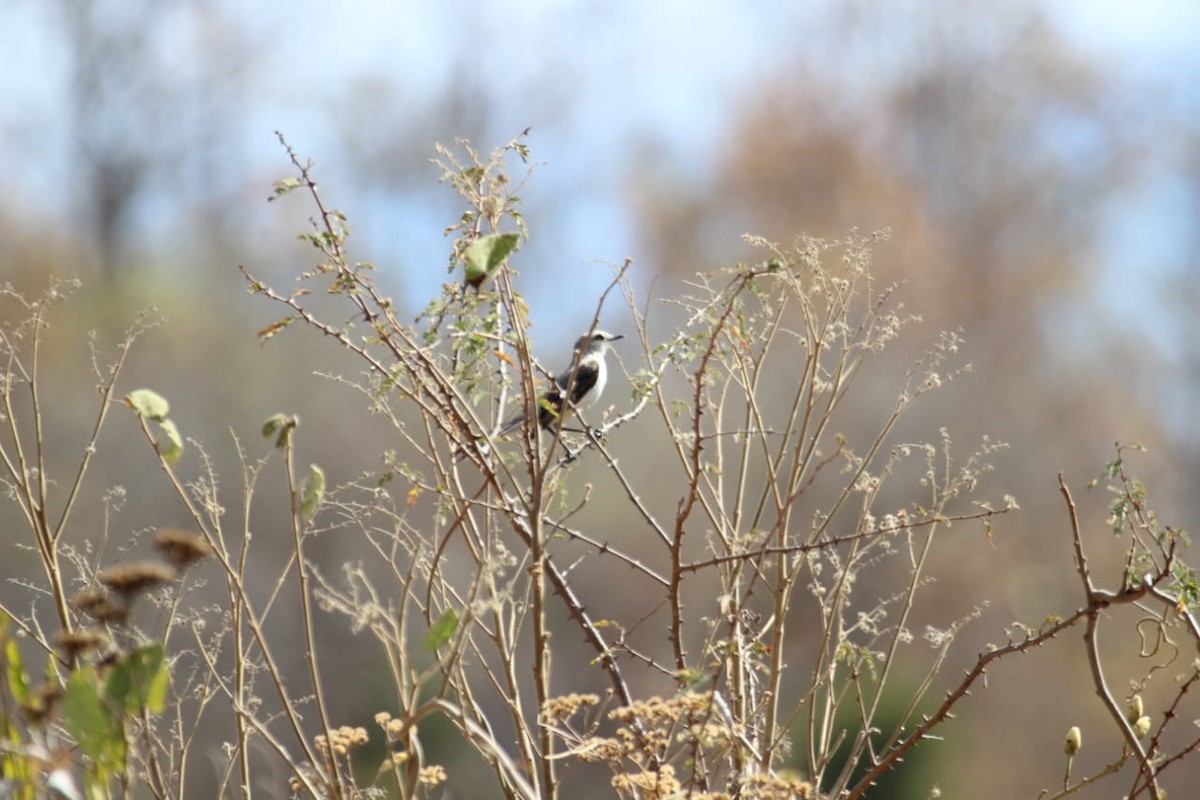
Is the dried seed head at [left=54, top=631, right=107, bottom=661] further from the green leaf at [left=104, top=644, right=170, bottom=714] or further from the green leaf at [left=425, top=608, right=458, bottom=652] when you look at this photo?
the green leaf at [left=425, top=608, right=458, bottom=652]

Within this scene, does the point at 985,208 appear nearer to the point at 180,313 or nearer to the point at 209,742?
the point at 180,313

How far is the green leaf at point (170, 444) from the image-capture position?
5.48 ft

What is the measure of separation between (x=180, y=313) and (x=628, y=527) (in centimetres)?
496

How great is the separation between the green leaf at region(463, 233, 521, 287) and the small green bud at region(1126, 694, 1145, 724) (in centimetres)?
114

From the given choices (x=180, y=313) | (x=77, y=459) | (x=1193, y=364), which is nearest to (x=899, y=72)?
(x=1193, y=364)

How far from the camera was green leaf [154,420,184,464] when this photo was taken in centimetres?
167

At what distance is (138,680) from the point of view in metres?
1.26

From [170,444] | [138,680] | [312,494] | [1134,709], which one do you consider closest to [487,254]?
[312,494]

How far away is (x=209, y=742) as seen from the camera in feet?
33.2

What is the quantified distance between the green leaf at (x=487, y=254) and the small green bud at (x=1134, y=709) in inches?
44.8

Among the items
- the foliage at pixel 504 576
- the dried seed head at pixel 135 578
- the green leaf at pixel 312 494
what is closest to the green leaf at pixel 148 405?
the foliage at pixel 504 576

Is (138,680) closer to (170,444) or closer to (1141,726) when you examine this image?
(170,444)

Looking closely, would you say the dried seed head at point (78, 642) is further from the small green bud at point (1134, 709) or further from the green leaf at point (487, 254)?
the small green bud at point (1134, 709)

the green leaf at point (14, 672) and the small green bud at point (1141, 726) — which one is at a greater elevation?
the small green bud at point (1141, 726)
